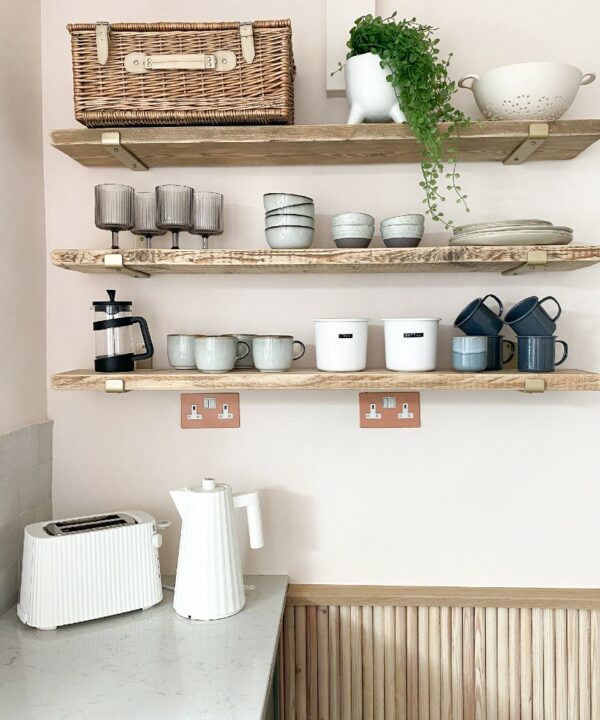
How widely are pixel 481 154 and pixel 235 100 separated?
619 millimetres

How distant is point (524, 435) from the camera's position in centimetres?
178

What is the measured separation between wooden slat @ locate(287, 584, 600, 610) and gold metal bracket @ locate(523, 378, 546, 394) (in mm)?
586

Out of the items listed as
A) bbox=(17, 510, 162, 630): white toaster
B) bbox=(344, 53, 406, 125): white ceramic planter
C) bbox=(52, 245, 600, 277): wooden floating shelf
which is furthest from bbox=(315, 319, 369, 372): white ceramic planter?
bbox=(17, 510, 162, 630): white toaster

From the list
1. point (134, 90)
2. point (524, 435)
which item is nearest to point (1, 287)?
point (134, 90)

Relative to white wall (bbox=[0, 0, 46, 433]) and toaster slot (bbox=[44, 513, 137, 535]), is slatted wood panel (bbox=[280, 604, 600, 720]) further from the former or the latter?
white wall (bbox=[0, 0, 46, 433])

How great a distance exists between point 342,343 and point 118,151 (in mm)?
703

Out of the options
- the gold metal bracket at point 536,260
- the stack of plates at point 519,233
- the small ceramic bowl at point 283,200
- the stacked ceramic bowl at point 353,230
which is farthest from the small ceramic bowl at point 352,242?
the gold metal bracket at point 536,260

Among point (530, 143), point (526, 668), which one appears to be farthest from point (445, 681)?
point (530, 143)

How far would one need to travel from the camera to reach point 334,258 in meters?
1.52

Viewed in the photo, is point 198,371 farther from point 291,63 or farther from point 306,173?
point 291,63

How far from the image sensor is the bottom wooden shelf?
1.52 m

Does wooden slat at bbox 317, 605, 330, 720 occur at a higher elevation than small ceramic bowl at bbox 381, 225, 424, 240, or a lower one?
lower

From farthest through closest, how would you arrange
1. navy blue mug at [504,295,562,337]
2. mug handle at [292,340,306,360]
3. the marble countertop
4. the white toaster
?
mug handle at [292,340,306,360] < navy blue mug at [504,295,562,337] < the white toaster < the marble countertop

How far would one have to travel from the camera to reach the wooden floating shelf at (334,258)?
4.93 ft
